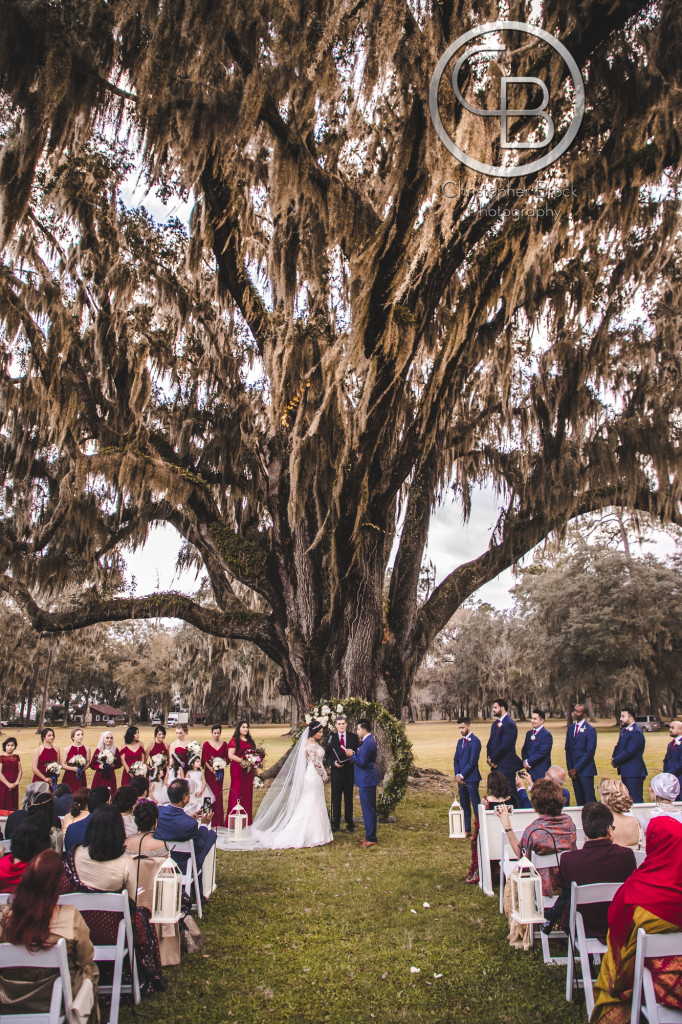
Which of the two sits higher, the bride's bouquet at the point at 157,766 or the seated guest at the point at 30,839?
the seated guest at the point at 30,839

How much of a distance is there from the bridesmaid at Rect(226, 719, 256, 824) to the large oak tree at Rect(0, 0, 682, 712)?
2167mm

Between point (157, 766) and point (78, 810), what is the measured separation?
2874mm

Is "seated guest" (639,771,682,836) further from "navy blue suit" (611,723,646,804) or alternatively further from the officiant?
the officiant

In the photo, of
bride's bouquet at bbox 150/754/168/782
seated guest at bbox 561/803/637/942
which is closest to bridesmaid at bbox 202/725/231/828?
bride's bouquet at bbox 150/754/168/782

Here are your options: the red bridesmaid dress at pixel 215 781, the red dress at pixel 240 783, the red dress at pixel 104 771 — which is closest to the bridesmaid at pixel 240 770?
the red dress at pixel 240 783

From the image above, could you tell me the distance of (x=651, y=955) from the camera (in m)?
2.72

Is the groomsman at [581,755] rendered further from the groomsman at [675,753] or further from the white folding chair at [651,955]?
the white folding chair at [651,955]

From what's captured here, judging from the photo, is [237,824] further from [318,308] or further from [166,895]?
[318,308]

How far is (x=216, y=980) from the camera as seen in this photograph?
3.95 metres

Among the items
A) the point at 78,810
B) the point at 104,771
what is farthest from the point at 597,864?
the point at 104,771

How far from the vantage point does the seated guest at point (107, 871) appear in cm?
360

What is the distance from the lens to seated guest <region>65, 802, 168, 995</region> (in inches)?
142

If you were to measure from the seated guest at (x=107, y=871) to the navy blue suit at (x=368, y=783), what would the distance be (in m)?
4.34

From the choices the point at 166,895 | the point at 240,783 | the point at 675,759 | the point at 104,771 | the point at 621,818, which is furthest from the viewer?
the point at 240,783
